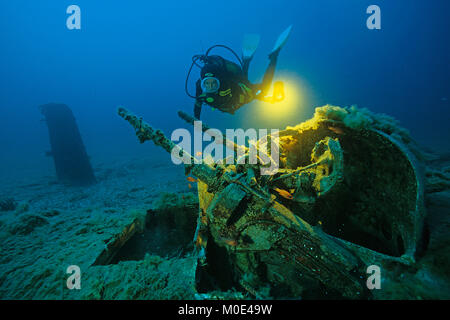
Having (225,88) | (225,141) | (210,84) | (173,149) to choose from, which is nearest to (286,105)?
(225,88)

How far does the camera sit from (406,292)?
1.43 meters

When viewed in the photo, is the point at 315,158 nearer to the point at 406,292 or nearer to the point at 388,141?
the point at 388,141

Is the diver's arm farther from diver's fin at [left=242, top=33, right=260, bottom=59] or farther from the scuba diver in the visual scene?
diver's fin at [left=242, top=33, right=260, bottom=59]

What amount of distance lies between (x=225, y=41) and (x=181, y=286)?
114 meters

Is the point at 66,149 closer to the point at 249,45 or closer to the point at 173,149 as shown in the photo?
the point at 249,45

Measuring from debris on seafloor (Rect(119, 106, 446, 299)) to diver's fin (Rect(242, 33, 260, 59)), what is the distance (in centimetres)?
530

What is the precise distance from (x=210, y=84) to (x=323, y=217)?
4104 mm

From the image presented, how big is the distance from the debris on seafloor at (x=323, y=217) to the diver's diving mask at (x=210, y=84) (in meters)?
2.86

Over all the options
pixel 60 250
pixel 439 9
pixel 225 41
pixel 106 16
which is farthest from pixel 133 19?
pixel 60 250

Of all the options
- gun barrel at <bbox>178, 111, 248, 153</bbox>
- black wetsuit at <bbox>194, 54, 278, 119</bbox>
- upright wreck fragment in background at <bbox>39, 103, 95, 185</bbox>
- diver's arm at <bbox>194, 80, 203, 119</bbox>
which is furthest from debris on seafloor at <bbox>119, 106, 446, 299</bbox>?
upright wreck fragment in background at <bbox>39, 103, 95, 185</bbox>

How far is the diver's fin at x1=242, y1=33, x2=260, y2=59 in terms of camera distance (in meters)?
6.57

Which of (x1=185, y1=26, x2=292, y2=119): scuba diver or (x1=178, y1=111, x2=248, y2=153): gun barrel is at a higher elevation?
(x1=185, y1=26, x2=292, y2=119): scuba diver

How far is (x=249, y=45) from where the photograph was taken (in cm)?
Result: 671

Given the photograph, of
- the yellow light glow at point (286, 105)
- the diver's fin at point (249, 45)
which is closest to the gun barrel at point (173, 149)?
the diver's fin at point (249, 45)
